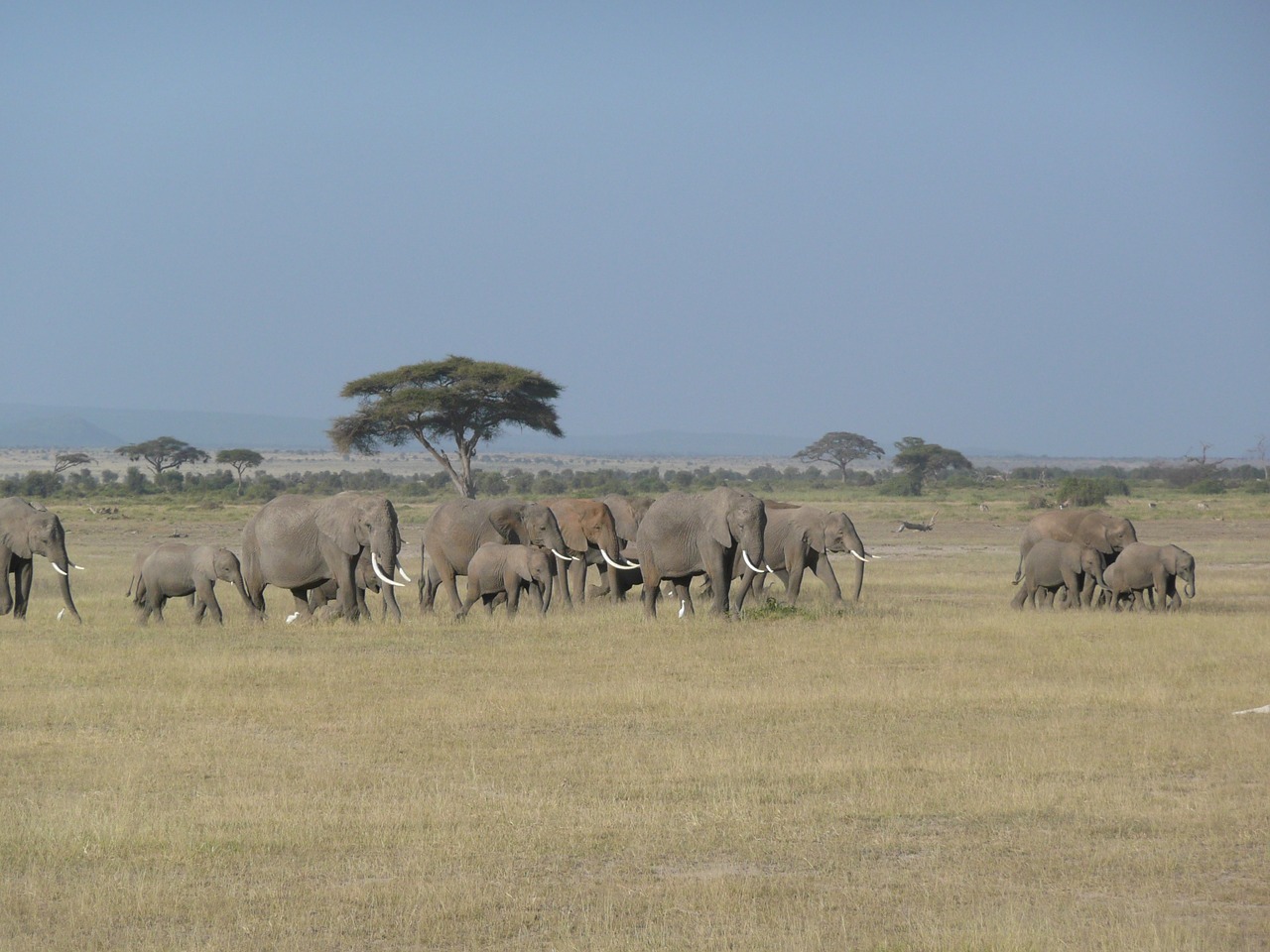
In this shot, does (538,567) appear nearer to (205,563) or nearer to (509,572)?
(509,572)

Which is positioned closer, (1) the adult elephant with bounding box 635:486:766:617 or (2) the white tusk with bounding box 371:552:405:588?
(2) the white tusk with bounding box 371:552:405:588

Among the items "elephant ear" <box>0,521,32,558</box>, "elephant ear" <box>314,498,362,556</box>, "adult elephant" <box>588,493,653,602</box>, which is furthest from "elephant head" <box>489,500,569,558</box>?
"elephant ear" <box>0,521,32,558</box>

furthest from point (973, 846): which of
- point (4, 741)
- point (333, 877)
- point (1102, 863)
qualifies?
point (4, 741)

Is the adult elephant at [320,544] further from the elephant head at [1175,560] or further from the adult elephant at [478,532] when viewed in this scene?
the elephant head at [1175,560]

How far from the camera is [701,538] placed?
74.7ft

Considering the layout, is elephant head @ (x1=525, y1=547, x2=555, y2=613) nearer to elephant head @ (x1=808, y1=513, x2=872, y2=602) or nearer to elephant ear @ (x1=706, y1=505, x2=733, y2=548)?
elephant ear @ (x1=706, y1=505, x2=733, y2=548)

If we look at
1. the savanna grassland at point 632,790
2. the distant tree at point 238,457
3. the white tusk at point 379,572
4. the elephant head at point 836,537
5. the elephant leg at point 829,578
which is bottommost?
the savanna grassland at point 632,790

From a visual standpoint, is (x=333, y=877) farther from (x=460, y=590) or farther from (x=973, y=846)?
(x=460, y=590)

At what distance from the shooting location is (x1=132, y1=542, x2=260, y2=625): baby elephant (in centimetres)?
2114

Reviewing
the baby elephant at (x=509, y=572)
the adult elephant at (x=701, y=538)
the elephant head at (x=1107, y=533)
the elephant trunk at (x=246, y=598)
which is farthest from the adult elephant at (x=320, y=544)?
the elephant head at (x=1107, y=533)

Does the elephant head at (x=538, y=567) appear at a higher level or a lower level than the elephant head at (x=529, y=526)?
lower

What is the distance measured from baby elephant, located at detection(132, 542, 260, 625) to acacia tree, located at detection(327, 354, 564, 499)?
96.1ft

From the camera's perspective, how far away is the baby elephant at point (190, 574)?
21141mm

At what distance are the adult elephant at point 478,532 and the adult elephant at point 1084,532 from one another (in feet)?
24.6
